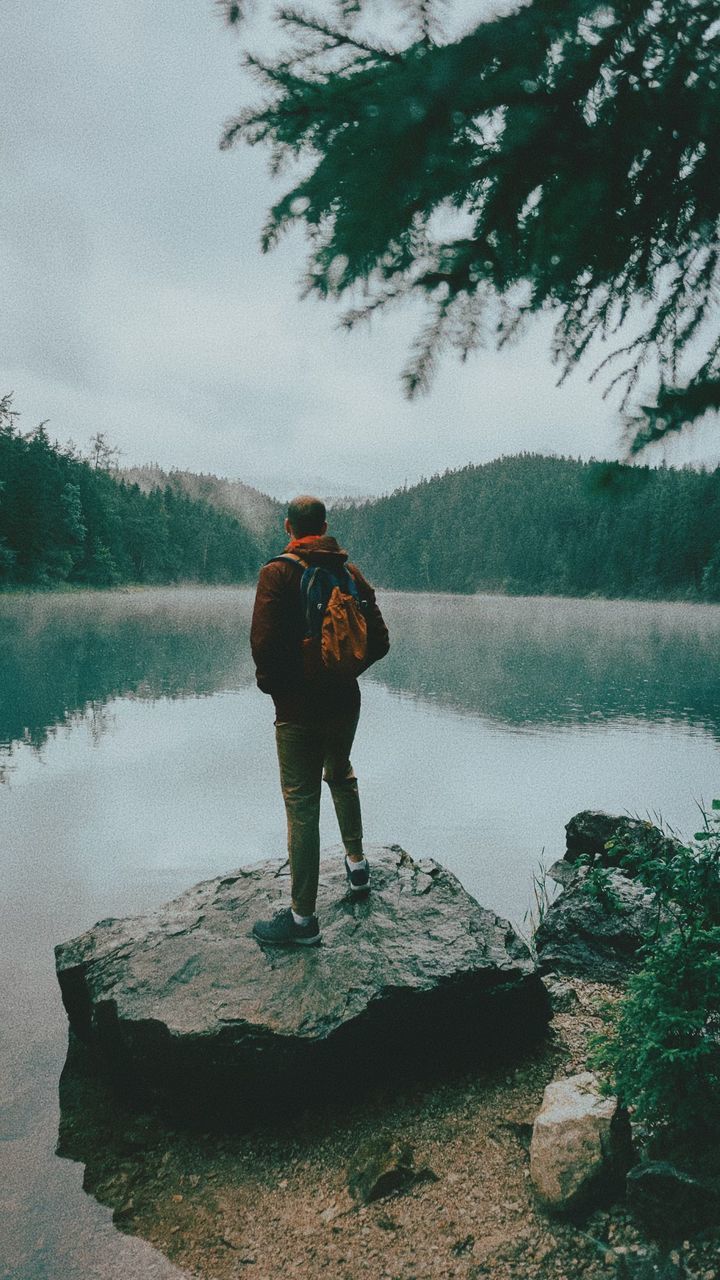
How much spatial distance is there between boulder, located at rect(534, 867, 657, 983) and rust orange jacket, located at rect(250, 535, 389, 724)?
2.59m

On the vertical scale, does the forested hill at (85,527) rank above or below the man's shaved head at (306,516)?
above

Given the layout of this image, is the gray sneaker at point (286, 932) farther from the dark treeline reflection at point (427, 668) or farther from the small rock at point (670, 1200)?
the dark treeline reflection at point (427, 668)

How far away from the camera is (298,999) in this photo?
164 inches

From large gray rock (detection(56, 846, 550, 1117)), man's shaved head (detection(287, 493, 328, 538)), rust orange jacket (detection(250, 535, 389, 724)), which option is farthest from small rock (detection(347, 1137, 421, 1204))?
man's shaved head (detection(287, 493, 328, 538))

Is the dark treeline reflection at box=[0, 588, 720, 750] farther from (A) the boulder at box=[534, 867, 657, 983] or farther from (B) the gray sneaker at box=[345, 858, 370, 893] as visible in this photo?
(A) the boulder at box=[534, 867, 657, 983]

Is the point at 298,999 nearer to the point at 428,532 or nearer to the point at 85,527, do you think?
the point at 85,527

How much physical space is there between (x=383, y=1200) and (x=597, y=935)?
2805 millimetres

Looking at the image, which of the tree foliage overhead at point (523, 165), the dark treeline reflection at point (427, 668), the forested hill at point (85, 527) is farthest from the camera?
the forested hill at point (85, 527)

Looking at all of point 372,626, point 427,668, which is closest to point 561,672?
point 427,668

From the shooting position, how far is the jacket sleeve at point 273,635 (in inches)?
156

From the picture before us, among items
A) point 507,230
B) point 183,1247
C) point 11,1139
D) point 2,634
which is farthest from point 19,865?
point 2,634

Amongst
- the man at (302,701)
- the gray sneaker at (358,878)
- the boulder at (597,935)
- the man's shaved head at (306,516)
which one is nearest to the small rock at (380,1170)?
the man at (302,701)

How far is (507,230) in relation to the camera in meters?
2.77

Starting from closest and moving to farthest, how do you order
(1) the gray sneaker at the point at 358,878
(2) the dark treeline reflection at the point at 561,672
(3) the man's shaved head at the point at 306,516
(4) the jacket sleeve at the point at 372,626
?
(3) the man's shaved head at the point at 306,516 → (4) the jacket sleeve at the point at 372,626 → (1) the gray sneaker at the point at 358,878 → (2) the dark treeline reflection at the point at 561,672
